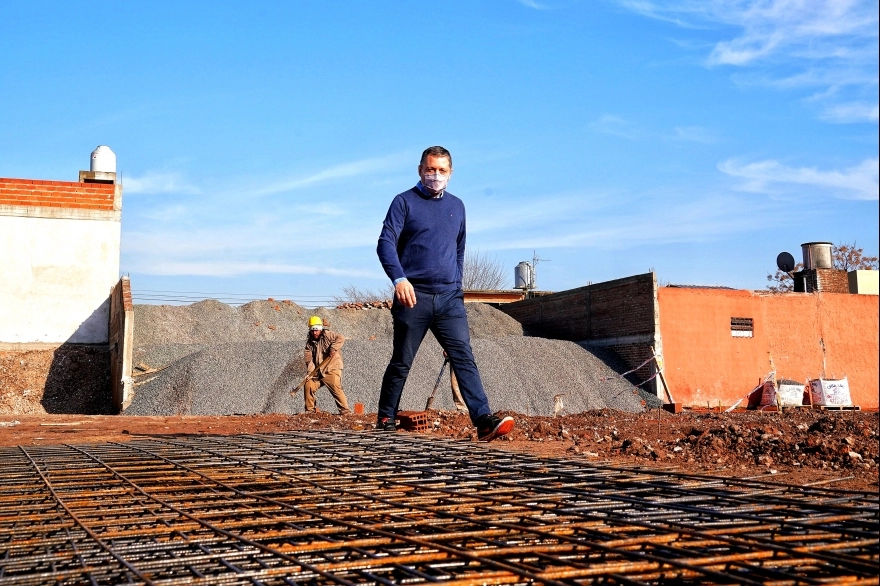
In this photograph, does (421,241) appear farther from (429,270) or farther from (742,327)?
(742,327)

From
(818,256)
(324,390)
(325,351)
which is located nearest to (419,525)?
(325,351)

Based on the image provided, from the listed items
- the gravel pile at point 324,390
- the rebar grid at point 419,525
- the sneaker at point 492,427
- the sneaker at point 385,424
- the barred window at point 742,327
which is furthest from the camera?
the barred window at point 742,327

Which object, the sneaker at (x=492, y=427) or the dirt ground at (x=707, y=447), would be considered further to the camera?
the sneaker at (x=492, y=427)

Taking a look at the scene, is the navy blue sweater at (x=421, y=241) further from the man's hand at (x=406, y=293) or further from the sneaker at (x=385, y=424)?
the sneaker at (x=385, y=424)

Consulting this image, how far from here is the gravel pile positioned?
18.7 m

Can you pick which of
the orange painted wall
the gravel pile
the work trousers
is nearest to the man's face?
the work trousers

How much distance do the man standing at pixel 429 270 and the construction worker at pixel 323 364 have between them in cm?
816

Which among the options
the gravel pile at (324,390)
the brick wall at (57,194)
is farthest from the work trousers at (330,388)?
the brick wall at (57,194)

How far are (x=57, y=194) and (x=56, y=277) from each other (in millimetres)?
2017

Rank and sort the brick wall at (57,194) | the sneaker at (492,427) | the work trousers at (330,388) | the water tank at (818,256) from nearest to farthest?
the sneaker at (492,427) → the work trousers at (330,388) → the brick wall at (57,194) → the water tank at (818,256)

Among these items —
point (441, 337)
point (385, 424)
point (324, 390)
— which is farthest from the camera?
point (324, 390)

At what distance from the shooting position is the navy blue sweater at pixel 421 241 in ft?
19.0

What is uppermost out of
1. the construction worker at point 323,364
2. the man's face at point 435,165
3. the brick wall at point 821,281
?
the brick wall at point 821,281

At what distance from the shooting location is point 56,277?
1972 centimetres
